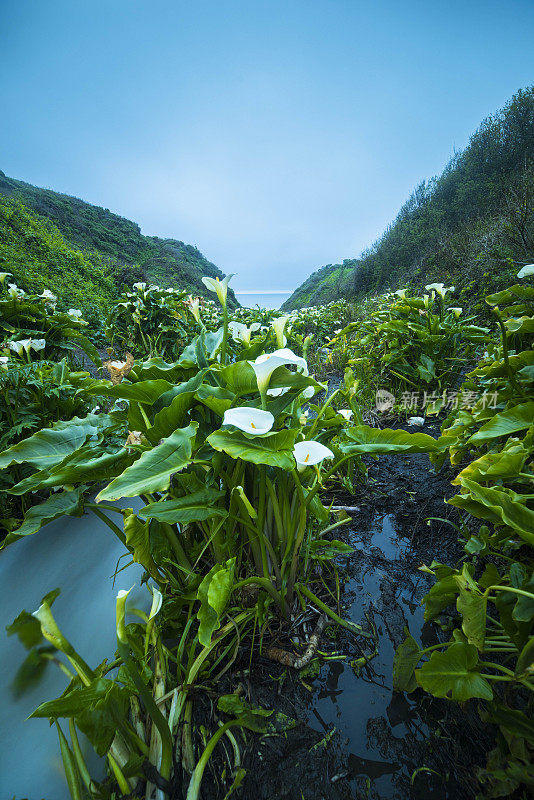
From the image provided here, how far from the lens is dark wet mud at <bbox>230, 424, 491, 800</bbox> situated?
61 cm

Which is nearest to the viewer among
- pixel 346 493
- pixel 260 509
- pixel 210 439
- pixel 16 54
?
pixel 210 439

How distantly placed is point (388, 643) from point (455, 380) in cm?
216

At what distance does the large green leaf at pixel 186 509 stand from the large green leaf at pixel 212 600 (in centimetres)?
12

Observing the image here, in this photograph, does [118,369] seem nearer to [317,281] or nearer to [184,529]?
[184,529]

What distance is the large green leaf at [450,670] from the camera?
578mm

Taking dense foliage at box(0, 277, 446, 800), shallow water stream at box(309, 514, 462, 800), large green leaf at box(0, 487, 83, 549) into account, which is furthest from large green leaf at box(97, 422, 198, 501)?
shallow water stream at box(309, 514, 462, 800)

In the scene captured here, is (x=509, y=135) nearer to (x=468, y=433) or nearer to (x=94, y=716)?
(x=468, y=433)

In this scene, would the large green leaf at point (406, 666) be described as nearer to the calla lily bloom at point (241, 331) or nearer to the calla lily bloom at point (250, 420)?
the calla lily bloom at point (250, 420)

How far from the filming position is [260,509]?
812 millimetres

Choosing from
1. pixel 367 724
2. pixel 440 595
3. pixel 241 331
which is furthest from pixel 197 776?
pixel 241 331

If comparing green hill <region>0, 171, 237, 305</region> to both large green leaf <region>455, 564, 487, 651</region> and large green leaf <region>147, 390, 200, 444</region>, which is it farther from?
large green leaf <region>455, 564, 487, 651</region>

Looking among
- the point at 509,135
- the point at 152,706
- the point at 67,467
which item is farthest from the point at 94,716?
the point at 509,135

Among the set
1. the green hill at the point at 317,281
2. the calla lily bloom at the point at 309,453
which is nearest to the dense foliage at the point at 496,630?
the calla lily bloom at the point at 309,453

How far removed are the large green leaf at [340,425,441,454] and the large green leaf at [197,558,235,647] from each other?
39 centimetres
